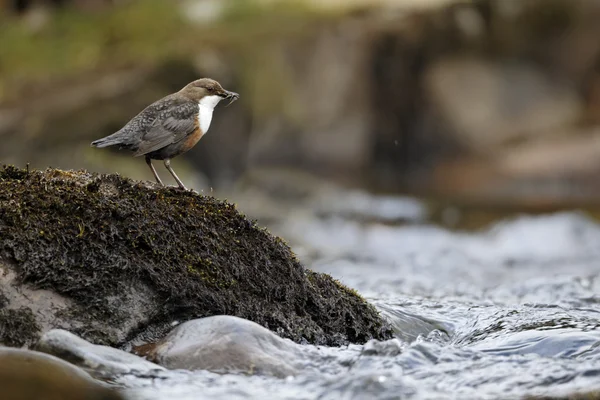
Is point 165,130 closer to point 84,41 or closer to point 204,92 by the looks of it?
point 204,92

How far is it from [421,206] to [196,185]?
3.60m

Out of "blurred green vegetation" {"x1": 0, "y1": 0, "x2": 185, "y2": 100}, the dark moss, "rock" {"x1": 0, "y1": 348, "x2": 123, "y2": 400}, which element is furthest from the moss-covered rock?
"blurred green vegetation" {"x1": 0, "y1": 0, "x2": 185, "y2": 100}

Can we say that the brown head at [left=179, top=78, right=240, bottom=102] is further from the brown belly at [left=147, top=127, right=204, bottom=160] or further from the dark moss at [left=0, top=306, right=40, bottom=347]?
the dark moss at [left=0, top=306, right=40, bottom=347]

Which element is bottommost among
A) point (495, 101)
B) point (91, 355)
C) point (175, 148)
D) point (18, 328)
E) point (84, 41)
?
point (91, 355)

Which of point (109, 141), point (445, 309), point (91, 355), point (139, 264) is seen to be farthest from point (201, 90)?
point (445, 309)

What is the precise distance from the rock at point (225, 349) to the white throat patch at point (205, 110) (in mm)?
1470

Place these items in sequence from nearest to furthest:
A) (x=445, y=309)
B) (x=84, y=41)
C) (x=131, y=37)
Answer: (x=445, y=309) < (x=84, y=41) < (x=131, y=37)

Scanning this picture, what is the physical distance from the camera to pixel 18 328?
399cm

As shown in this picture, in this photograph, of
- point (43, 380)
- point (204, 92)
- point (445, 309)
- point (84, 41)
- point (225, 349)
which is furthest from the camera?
point (84, 41)

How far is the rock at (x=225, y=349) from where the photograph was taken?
4.07 metres

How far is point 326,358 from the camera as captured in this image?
4.31m

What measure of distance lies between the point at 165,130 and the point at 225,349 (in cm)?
156

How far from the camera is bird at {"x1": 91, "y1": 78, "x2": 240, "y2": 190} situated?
503 cm

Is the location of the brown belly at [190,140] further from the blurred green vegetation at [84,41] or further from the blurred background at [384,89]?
the blurred green vegetation at [84,41]
